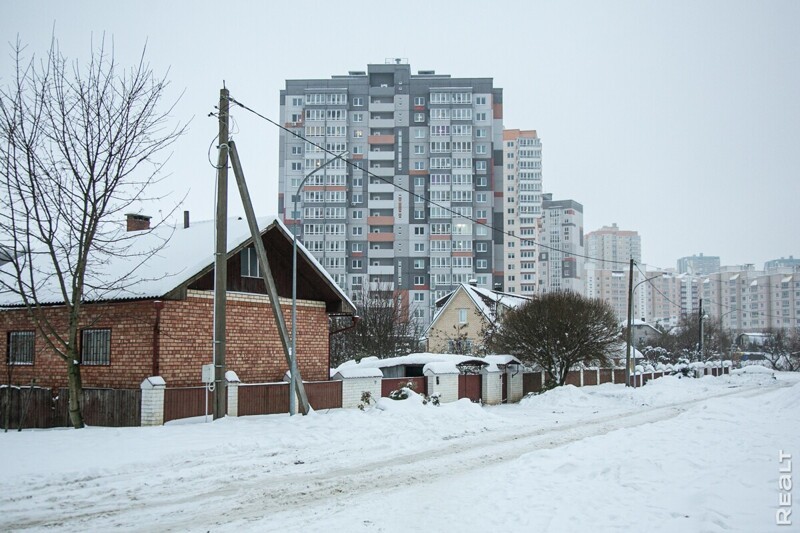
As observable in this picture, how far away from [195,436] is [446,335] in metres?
42.9

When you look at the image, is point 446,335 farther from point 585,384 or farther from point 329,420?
point 329,420

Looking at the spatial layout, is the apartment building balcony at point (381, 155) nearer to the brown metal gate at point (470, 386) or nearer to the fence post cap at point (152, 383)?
the brown metal gate at point (470, 386)

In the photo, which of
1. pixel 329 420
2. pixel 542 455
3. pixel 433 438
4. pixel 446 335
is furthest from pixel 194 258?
pixel 446 335

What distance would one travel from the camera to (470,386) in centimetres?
3053

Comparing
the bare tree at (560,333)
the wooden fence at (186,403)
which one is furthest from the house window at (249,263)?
the bare tree at (560,333)

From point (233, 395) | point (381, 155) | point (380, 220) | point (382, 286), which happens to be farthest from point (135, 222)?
point (381, 155)

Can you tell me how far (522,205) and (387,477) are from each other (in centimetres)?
13506

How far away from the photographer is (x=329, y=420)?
18.0 metres

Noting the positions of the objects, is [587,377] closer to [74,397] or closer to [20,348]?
[20,348]

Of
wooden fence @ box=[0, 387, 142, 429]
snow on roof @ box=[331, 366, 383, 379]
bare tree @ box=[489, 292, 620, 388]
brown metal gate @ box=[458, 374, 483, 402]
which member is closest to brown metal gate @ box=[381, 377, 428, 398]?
snow on roof @ box=[331, 366, 383, 379]

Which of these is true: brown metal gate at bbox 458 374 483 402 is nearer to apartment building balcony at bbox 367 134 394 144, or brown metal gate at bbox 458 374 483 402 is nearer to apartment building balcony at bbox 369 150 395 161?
apartment building balcony at bbox 369 150 395 161

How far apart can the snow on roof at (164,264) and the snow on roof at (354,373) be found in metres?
2.58

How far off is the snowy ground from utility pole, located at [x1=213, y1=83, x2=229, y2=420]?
0.90 metres

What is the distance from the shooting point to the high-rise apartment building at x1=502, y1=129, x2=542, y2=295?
136 meters
